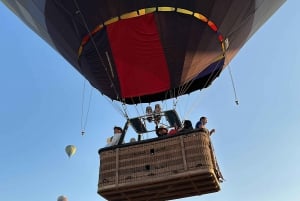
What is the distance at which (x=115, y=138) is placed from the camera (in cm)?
491

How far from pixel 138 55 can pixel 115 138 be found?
1.22m

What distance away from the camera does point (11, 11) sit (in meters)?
7.25

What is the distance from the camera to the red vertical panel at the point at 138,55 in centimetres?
544

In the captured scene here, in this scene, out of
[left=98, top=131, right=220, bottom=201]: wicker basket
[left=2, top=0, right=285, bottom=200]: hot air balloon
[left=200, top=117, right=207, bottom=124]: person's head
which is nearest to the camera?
[left=98, top=131, right=220, bottom=201]: wicker basket

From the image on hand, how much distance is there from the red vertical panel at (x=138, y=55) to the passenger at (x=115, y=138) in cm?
104

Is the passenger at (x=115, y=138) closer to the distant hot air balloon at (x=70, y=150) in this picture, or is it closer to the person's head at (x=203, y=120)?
the person's head at (x=203, y=120)

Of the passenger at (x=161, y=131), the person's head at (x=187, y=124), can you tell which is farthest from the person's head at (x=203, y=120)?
the passenger at (x=161, y=131)

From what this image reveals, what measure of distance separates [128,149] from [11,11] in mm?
3807

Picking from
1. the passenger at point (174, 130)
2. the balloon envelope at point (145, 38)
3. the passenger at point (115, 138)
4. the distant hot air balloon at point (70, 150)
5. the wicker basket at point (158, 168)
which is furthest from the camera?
the distant hot air balloon at point (70, 150)

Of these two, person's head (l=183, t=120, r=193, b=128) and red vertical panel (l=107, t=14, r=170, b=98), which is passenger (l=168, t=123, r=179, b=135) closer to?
person's head (l=183, t=120, r=193, b=128)

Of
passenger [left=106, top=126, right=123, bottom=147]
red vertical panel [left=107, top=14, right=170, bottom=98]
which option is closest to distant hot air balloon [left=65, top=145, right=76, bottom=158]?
red vertical panel [left=107, top=14, right=170, bottom=98]

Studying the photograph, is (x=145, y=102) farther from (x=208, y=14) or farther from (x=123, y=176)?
(x=123, y=176)

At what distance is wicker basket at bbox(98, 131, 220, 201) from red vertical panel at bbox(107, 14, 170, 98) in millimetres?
1433

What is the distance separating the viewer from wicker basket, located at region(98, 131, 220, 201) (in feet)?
14.2
